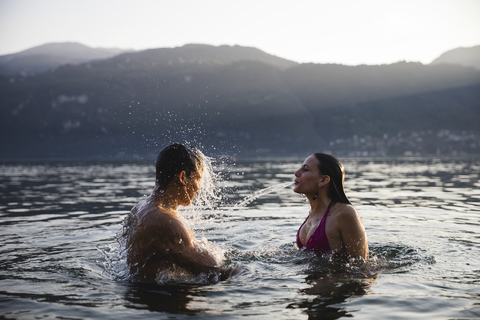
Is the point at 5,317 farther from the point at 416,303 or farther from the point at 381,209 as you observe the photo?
the point at 381,209

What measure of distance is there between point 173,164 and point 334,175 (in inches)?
101

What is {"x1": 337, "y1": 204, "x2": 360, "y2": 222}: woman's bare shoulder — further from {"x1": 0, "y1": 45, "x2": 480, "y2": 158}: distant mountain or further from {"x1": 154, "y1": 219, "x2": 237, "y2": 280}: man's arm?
{"x1": 0, "y1": 45, "x2": 480, "y2": 158}: distant mountain

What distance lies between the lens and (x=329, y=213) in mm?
6270

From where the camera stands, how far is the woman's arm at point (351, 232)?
5.97m

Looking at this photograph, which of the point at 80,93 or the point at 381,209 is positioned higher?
the point at 80,93

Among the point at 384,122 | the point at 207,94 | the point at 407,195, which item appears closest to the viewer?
the point at 407,195

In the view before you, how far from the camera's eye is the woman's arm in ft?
19.6

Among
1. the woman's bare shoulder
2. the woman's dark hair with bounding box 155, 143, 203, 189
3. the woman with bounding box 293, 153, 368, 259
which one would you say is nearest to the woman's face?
the woman with bounding box 293, 153, 368, 259

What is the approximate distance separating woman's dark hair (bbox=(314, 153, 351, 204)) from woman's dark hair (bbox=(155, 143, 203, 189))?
2.21 metres

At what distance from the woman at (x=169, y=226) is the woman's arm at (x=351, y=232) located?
1.80 metres

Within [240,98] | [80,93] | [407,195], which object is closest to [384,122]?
[240,98]

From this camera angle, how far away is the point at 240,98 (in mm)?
188000

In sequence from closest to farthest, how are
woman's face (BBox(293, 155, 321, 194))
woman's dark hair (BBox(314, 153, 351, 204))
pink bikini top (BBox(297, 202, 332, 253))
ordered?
pink bikini top (BBox(297, 202, 332, 253))
woman's dark hair (BBox(314, 153, 351, 204))
woman's face (BBox(293, 155, 321, 194))

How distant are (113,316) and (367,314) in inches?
106
